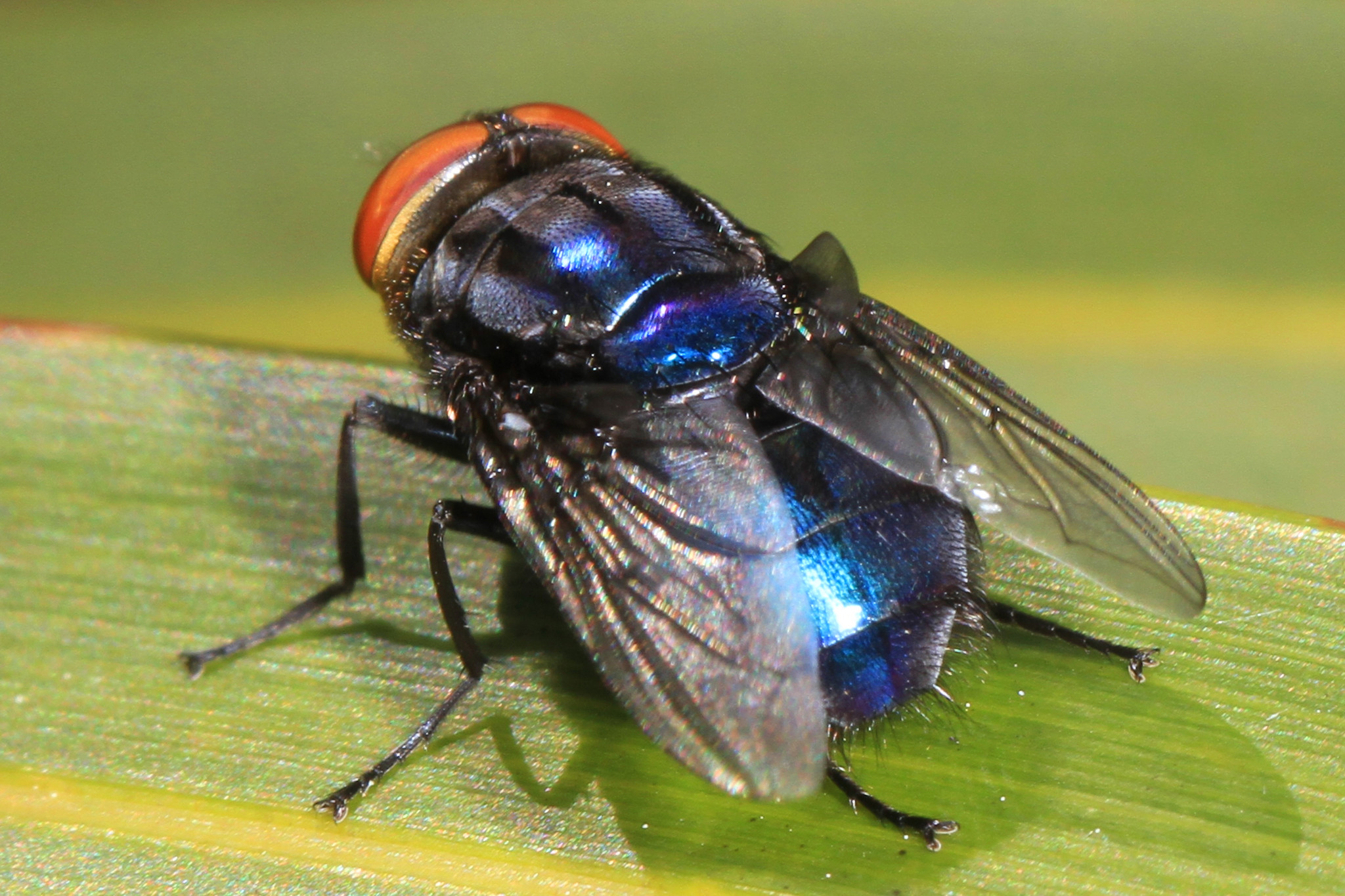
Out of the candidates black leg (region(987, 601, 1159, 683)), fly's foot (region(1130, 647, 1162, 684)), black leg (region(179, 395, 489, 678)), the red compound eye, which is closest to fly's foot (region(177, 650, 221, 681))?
black leg (region(179, 395, 489, 678))

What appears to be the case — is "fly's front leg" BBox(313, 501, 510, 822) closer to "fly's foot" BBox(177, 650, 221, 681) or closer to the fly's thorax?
the fly's thorax

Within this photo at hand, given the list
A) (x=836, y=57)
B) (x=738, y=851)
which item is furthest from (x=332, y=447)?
(x=836, y=57)

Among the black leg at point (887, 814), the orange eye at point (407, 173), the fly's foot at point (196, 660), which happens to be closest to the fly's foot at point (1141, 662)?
the black leg at point (887, 814)

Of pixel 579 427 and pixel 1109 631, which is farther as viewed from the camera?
pixel 1109 631

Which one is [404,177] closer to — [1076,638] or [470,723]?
[470,723]

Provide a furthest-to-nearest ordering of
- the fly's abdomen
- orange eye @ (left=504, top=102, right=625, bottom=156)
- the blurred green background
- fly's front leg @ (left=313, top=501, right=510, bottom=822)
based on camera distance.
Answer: the blurred green background < orange eye @ (left=504, top=102, right=625, bottom=156) < fly's front leg @ (left=313, top=501, right=510, bottom=822) < the fly's abdomen

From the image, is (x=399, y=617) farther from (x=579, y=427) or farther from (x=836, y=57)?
(x=836, y=57)

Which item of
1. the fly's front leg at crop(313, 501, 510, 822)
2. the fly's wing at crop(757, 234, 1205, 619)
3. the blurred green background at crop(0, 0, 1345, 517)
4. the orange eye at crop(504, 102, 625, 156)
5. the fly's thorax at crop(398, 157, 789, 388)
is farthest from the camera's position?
the blurred green background at crop(0, 0, 1345, 517)

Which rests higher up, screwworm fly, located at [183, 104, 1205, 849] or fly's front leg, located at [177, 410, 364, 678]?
screwworm fly, located at [183, 104, 1205, 849]

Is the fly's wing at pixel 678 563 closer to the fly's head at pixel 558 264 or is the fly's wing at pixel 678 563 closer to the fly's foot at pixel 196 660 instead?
the fly's head at pixel 558 264
